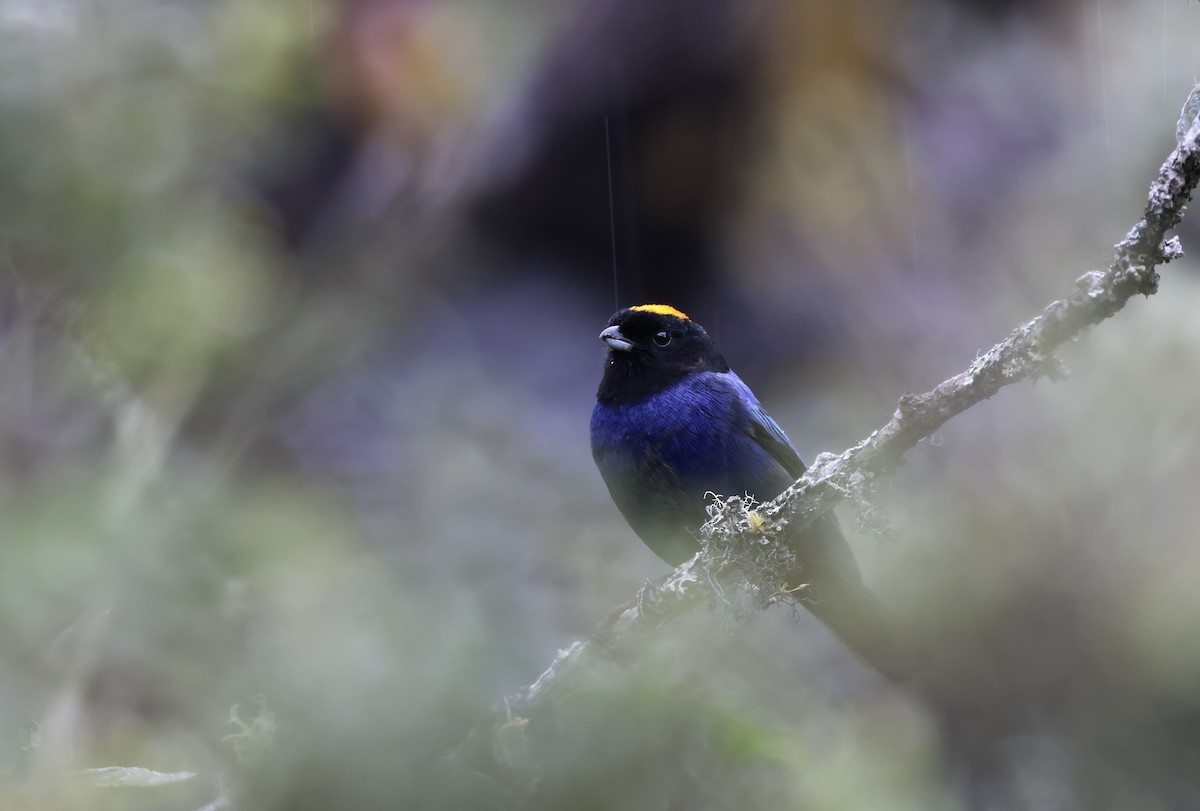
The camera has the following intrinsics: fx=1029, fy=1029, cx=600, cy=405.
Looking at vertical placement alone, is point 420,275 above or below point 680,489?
above

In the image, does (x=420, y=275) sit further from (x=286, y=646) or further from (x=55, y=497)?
(x=286, y=646)

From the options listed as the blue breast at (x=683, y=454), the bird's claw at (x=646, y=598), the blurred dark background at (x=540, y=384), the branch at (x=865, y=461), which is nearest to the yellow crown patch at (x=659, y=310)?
the blue breast at (x=683, y=454)

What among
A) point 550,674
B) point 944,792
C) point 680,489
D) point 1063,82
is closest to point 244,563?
point 550,674

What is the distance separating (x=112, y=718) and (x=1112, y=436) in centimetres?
220

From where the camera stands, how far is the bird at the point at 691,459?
7.57 feet

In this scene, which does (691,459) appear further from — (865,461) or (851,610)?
(865,461)

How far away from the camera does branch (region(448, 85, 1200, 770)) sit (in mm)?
1196

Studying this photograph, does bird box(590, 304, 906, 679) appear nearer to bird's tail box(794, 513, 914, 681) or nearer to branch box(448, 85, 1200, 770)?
bird's tail box(794, 513, 914, 681)

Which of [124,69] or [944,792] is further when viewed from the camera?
[124,69]

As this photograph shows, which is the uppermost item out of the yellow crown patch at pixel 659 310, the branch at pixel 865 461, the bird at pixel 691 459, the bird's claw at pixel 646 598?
the yellow crown patch at pixel 659 310

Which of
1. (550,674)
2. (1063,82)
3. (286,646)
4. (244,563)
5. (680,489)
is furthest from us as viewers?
(1063,82)

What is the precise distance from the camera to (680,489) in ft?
7.53

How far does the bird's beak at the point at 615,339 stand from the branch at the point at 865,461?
1.59 ft

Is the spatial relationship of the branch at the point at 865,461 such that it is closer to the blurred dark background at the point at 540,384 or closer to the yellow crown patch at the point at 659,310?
the blurred dark background at the point at 540,384
